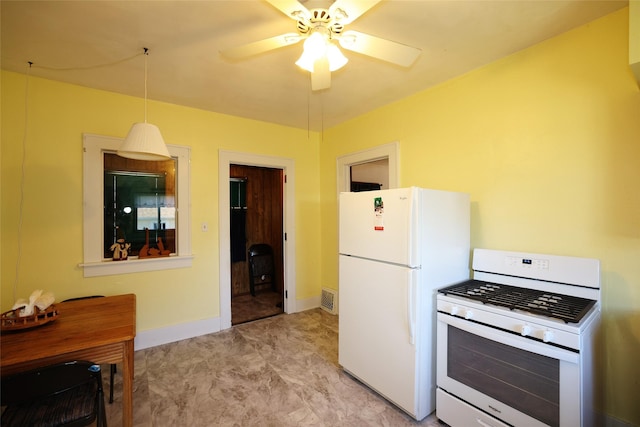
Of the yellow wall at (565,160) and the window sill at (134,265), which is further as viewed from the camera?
the window sill at (134,265)

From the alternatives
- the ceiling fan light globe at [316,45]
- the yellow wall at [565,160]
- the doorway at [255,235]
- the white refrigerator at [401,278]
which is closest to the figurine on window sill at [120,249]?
the doorway at [255,235]

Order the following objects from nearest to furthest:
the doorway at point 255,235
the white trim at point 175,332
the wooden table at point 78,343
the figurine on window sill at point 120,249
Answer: the wooden table at point 78,343 → the figurine on window sill at point 120,249 → the white trim at point 175,332 → the doorway at point 255,235

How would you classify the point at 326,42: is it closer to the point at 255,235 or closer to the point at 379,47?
the point at 379,47

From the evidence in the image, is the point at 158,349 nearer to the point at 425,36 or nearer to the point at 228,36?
the point at 228,36

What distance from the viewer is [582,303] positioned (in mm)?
1596

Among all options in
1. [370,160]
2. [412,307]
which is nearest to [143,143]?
[412,307]

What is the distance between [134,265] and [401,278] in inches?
104

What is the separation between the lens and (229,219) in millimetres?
3439

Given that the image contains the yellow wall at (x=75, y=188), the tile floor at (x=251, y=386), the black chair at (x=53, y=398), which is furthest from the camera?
the yellow wall at (x=75, y=188)

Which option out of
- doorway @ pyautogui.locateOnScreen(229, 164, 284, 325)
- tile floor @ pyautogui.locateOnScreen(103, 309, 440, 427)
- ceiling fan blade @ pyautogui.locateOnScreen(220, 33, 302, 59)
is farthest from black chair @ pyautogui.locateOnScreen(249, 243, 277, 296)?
ceiling fan blade @ pyautogui.locateOnScreen(220, 33, 302, 59)

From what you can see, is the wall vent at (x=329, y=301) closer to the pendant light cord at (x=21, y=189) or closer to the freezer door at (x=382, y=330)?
the freezer door at (x=382, y=330)

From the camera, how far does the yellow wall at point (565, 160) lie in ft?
5.36

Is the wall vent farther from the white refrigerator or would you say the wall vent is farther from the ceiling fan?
the ceiling fan

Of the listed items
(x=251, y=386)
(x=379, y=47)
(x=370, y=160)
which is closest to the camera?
(x=379, y=47)
